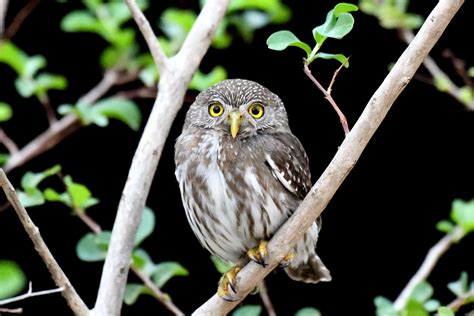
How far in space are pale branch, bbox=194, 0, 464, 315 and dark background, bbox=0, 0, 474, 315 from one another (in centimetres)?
208

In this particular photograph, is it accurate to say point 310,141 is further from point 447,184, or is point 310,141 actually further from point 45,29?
point 45,29

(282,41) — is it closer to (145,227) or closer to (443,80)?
(145,227)

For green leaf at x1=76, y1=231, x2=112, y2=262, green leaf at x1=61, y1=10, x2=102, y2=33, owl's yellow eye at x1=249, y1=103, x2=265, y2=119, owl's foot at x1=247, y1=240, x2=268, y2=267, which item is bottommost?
green leaf at x1=76, y1=231, x2=112, y2=262

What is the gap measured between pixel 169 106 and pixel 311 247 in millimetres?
851

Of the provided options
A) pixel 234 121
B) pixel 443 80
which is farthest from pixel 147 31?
pixel 443 80

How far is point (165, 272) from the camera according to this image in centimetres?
373

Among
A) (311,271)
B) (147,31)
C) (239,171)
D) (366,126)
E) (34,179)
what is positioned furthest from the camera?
(311,271)

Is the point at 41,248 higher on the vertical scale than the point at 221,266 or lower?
higher

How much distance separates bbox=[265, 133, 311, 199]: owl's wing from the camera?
10.6 ft

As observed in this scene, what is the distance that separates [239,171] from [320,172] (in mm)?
1769

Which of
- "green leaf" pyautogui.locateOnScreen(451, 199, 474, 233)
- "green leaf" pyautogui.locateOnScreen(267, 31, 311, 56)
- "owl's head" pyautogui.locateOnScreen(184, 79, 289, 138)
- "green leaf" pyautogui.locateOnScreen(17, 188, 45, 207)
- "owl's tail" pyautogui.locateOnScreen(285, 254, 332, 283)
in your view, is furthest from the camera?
"green leaf" pyautogui.locateOnScreen(451, 199, 474, 233)

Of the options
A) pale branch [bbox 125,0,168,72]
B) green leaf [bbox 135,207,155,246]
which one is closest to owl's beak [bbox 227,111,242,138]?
pale branch [bbox 125,0,168,72]

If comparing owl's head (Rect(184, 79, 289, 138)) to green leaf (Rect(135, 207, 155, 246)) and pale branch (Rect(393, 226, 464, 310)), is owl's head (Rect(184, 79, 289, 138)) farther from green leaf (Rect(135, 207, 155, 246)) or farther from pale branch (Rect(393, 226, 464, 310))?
pale branch (Rect(393, 226, 464, 310))

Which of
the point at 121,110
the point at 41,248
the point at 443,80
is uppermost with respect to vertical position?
the point at 443,80
